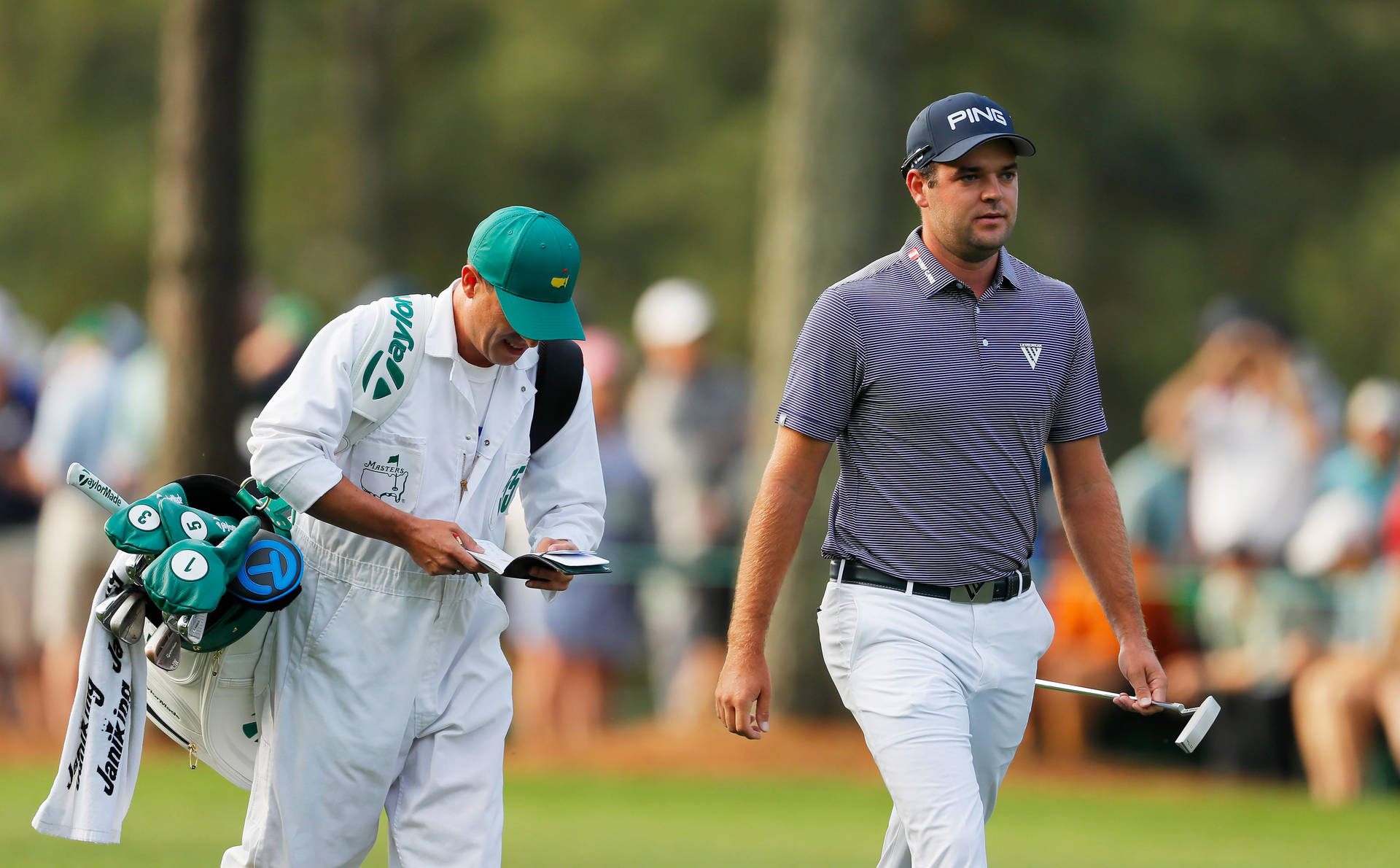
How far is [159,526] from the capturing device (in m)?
5.31

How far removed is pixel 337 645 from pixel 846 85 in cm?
883

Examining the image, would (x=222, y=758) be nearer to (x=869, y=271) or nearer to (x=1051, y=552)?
(x=869, y=271)

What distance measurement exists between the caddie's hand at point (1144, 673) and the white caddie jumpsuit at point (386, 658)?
1877 mm

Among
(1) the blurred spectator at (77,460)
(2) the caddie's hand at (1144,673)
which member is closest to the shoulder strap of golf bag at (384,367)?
(2) the caddie's hand at (1144,673)

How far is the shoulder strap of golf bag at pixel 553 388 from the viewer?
5742 millimetres

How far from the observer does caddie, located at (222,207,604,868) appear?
17.7 ft

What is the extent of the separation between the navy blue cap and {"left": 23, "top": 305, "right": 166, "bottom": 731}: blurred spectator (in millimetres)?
8536

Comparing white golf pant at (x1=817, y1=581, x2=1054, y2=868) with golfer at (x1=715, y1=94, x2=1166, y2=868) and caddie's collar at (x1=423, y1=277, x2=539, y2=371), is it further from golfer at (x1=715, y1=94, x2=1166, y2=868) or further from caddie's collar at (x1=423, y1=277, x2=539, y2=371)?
caddie's collar at (x1=423, y1=277, x2=539, y2=371)

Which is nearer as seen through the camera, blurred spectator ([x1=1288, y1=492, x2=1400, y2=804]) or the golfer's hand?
the golfer's hand

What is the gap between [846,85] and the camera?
13.5 m

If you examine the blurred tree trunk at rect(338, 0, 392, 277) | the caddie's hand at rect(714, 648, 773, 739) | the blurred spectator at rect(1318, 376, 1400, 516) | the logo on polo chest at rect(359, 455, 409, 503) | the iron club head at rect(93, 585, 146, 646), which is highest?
the blurred tree trunk at rect(338, 0, 392, 277)

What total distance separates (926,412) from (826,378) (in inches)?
11.7

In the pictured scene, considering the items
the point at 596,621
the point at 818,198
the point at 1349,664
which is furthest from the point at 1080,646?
the point at 818,198

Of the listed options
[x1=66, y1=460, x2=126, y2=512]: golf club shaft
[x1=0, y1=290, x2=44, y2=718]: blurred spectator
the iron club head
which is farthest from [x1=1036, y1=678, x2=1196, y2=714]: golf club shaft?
[x1=0, y1=290, x2=44, y2=718]: blurred spectator
